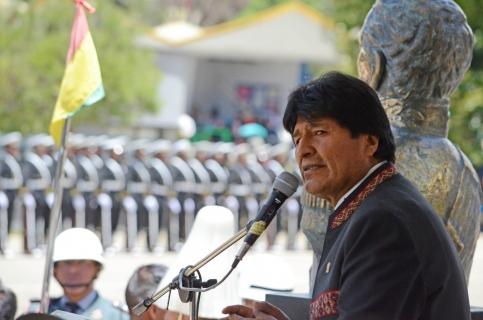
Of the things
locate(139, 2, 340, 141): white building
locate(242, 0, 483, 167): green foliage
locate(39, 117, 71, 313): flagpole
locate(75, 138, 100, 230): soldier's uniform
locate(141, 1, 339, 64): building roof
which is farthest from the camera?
locate(141, 1, 339, 64): building roof

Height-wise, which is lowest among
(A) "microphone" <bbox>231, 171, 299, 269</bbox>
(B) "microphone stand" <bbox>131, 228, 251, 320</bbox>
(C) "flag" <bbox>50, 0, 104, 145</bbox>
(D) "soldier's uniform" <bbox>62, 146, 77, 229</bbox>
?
(B) "microphone stand" <bbox>131, 228, 251, 320</bbox>

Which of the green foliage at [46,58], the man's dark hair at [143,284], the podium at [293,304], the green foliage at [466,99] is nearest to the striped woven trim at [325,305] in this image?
the podium at [293,304]

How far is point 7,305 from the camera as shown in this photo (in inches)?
240

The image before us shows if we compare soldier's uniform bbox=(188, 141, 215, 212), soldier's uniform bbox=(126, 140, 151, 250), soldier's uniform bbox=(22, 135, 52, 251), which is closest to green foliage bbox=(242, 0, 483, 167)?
soldier's uniform bbox=(22, 135, 52, 251)

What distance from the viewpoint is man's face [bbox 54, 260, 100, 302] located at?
647 cm

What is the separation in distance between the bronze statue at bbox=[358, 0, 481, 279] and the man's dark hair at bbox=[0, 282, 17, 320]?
231 centimetres

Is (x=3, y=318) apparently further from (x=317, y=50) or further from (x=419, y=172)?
(x=317, y=50)

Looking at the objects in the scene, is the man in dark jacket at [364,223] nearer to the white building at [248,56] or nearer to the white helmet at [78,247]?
the white helmet at [78,247]

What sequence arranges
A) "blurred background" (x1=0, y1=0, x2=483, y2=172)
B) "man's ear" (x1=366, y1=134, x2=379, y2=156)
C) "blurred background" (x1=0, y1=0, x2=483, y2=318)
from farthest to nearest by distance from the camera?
"blurred background" (x1=0, y1=0, x2=483, y2=318) → "blurred background" (x1=0, y1=0, x2=483, y2=172) → "man's ear" (x1=366, y1=134, x2=379, y2=156)

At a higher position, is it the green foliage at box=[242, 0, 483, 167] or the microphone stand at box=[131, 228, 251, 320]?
the green foliage at box=[242, 0, 483, 167]

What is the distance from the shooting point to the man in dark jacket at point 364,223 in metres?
3.03

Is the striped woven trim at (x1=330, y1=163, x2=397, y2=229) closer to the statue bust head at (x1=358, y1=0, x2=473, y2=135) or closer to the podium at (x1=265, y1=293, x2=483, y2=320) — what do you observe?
the podium at (x1=265, y1=293, x2=483, y2=320)

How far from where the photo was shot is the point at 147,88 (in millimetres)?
24734

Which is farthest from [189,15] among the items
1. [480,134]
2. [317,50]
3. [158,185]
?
[480,134]
